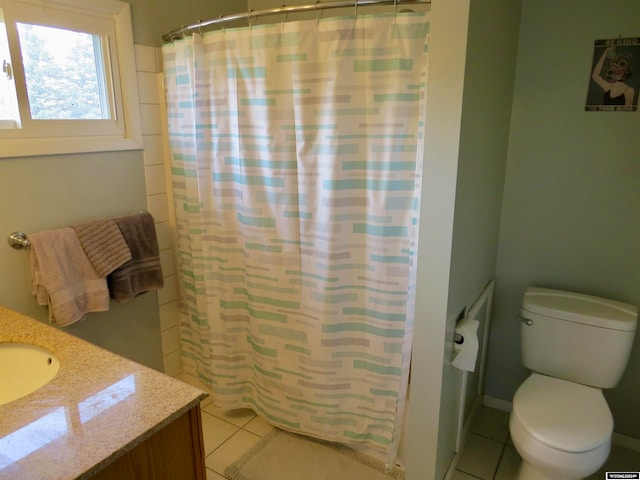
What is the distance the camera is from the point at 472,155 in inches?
58.3

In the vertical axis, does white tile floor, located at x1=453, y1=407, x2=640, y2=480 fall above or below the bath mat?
below

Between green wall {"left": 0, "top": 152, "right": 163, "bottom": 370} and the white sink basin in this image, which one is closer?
the white sink basin

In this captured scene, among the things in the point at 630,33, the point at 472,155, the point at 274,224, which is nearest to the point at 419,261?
the point at 472,155

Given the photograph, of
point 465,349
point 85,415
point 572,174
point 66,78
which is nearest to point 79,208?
point 66,78

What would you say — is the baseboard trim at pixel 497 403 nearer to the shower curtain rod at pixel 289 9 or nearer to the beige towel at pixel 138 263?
the beige towel at pixel 138 263

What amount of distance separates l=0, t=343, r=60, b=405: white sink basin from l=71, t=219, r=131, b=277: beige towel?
552 mm

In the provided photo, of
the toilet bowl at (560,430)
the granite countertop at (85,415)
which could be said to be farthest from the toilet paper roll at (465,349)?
the granite countertop at (85,415)

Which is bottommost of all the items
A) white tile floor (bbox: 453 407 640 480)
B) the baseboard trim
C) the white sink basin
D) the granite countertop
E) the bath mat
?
white tile floor (bbox: 453 407 640 480)

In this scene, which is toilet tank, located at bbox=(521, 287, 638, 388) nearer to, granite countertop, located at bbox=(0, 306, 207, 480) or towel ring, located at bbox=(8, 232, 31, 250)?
granite countertop, located at bbox=(0, 306, 207, 480)

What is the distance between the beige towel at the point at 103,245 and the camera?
1757 millimetres

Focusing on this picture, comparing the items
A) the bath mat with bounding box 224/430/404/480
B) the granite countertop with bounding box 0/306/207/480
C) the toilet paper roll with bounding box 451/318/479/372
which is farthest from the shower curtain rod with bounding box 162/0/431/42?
the bath mat with bounding box 224/430/404/480

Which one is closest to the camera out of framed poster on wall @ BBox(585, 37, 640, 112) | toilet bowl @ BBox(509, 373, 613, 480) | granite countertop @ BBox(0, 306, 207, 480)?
granite countertop @ BBox(0, 306, 207, 480)

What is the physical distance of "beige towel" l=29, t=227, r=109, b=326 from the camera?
164cm

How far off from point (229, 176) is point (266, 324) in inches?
26.4
